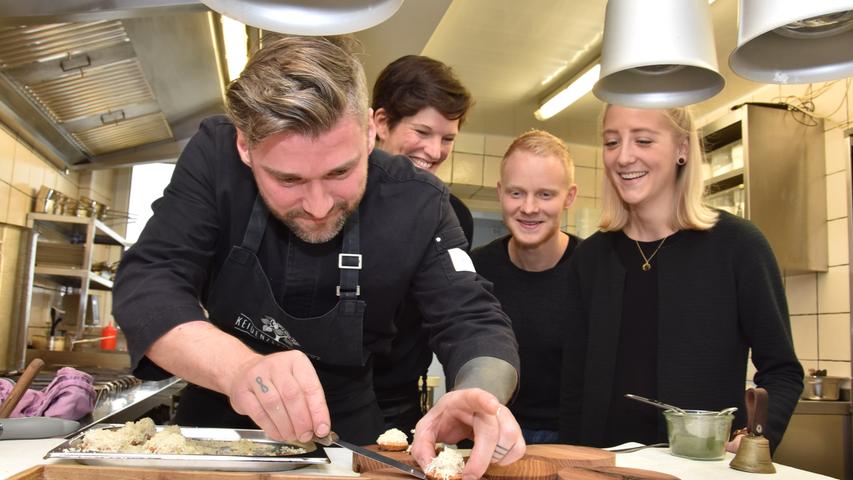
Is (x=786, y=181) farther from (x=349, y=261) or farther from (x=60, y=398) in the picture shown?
(x=60, y=398)

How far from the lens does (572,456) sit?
1.26 metres

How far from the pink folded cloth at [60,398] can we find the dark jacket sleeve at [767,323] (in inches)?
62.7

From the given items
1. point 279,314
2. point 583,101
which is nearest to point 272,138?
point 279,314

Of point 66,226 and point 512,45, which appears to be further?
point 66,226

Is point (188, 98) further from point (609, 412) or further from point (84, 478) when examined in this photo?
point (84, 478)

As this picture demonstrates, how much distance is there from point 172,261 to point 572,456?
78 cm

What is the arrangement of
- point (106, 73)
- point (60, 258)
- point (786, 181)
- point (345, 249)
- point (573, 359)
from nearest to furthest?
point (345, 249) → point (573, 359) → point (106, 73) → point (786, 181) → point (60, 258)

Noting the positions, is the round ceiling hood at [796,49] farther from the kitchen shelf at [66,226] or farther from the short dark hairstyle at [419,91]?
the kitchen shelf at [66,226]

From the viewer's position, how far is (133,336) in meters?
1.26

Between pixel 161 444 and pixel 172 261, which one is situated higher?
pixel 172 261

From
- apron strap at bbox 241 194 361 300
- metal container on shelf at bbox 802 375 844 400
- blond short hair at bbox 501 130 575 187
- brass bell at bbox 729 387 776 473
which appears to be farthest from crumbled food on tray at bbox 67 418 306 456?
metal container on shelf at bbox 802 375 844 400

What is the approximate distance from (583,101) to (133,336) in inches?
173

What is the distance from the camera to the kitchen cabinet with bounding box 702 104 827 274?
4012 millimetres

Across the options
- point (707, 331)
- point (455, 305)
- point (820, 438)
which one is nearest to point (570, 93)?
point (820, 438)
